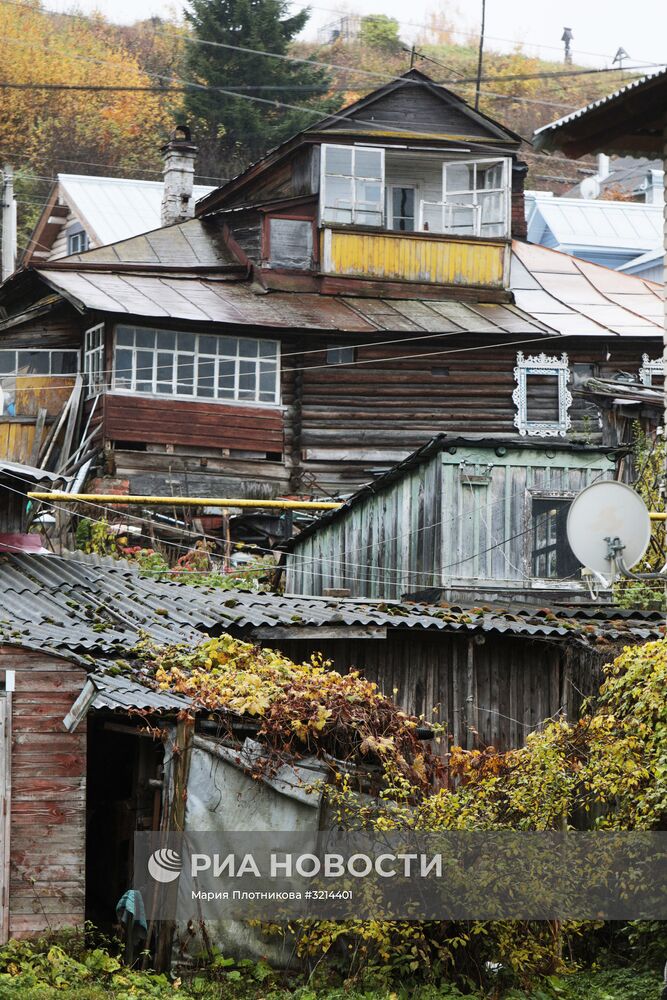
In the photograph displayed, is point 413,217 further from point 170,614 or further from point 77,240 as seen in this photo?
point 170,614

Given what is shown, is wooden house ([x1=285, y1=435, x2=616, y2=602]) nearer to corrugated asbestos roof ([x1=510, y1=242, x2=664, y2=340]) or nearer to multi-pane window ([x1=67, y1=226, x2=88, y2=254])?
corrugated asbestos roof ([x1=510, y1=242, x2=664, y2=340])

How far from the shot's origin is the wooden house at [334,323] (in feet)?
87.1

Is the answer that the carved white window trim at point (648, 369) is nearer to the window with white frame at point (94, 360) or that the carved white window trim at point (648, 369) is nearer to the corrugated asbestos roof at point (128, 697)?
the window with white frame at point (94, 360)

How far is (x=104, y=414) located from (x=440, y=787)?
1564 cm

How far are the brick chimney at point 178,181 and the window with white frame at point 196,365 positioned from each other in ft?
→ 24.1

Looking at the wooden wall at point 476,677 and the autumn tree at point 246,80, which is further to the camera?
the autumn tree at point 246,80

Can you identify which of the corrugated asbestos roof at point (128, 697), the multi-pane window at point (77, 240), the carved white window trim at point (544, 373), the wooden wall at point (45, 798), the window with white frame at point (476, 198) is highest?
the multi-pane window at point (77, 240)

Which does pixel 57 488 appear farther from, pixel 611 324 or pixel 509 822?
pixel 509 822

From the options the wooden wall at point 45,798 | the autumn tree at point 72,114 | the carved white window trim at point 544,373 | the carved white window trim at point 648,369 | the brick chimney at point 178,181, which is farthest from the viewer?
the autumn tree at point 72,114

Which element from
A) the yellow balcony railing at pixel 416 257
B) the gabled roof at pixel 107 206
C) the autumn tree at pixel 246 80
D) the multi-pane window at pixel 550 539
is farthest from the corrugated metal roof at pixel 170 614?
the autumn tree at pixel 246 80

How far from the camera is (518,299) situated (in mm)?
30328

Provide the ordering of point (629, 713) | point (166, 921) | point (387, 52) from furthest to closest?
point (387, 52), point (629, 713), point (166, 921)

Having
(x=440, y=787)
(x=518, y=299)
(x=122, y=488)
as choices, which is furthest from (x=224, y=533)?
(x=440, y=787)

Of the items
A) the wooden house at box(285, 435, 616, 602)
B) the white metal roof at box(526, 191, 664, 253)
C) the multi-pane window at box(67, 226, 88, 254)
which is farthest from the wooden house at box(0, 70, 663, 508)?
the white metal roof at box(526, 191, 664, 253)
